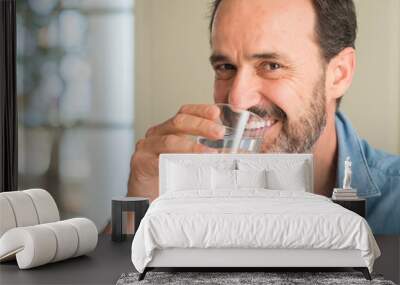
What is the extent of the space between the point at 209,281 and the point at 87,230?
135cm

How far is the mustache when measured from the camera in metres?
6.80

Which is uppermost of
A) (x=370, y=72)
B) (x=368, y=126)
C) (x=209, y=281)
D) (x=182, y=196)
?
(x=370, y=72)

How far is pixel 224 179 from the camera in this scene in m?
6.39

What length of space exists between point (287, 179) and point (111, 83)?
2070mm

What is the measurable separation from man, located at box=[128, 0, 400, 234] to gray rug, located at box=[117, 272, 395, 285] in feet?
6.47

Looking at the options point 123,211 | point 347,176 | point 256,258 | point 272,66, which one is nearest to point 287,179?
point 347,176

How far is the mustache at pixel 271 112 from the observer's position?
680 centimetres

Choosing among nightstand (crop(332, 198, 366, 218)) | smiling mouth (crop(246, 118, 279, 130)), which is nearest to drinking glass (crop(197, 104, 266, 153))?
smiling mouth (crop(246, 118, 279, 130))

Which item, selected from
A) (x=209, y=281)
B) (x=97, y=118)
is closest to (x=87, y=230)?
(x=209, y=281)

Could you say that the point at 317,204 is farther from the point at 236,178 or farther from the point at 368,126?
the point at 368,126

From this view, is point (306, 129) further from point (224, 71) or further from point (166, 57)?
point (166, 57)

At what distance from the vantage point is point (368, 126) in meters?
7.01

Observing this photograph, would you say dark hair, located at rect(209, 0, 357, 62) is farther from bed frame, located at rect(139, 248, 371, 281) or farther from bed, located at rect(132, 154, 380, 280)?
bed frame, located at rect(139, 248, 371, 281)

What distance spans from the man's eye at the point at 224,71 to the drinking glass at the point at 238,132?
0.96 feet
